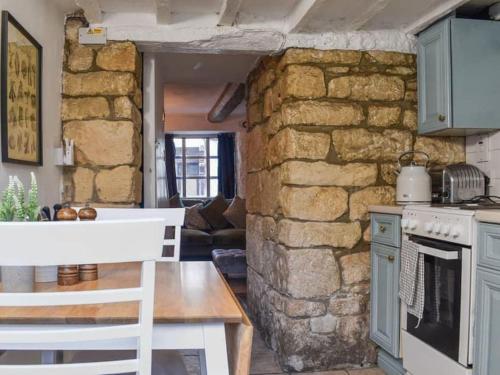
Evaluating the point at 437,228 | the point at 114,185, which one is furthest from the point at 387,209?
the point at 114,185

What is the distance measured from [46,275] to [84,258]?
25.8 inches

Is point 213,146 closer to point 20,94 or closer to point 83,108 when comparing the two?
point 83,108


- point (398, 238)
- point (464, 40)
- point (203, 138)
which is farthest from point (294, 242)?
point (203, 138)

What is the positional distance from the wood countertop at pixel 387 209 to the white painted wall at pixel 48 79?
6.13 feet

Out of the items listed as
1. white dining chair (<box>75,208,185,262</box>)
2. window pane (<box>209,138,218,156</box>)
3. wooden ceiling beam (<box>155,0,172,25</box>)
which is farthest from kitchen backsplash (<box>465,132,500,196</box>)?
window pane (<box>209,138,218,156</box>)

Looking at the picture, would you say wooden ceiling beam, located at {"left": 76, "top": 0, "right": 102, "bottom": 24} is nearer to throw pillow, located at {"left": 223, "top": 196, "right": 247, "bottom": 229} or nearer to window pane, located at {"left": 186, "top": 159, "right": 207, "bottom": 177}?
throw pillow, located at {"left": 223, "top": 196, "right": 247, "bottom": 229}

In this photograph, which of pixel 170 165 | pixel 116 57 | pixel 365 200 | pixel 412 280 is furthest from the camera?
pixel 170 165

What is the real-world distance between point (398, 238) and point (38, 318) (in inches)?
76.5

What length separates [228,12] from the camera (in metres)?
2.55

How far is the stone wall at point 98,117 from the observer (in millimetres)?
2689

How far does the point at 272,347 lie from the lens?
3.04m

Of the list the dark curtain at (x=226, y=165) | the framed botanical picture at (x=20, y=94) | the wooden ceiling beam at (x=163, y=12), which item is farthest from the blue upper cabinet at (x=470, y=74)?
the dark curtain at (x=226, y=165)

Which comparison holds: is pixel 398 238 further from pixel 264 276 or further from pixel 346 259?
pixel 264 276

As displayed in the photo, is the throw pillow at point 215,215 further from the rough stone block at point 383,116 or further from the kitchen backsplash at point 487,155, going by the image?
the kitchen backsplash at point 487,155
